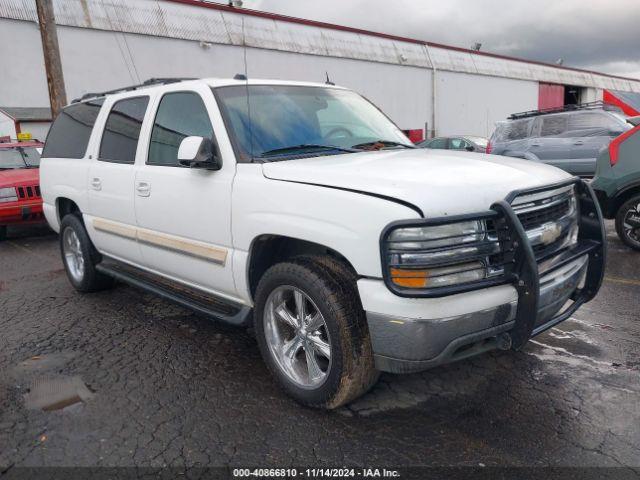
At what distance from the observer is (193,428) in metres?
2.79

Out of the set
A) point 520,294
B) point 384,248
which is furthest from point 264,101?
point 520,294

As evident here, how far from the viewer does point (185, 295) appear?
3730mm

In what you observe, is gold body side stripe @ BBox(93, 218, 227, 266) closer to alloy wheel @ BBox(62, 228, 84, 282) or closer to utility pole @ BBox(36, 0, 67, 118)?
alloy wheel @ BBox(62, 228, 84, 282)

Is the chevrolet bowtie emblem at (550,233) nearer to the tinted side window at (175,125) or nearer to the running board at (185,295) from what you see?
the running board at (185,295)

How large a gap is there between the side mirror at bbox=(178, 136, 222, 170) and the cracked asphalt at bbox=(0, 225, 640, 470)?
135 centimetres

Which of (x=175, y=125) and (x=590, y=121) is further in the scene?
(x=590, y=121)

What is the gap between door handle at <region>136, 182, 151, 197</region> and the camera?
383 cm

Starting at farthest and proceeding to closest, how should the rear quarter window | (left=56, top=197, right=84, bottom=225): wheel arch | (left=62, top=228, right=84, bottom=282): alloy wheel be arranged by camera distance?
the rear quarter window
(left=56, top=197, right=84, bottom=225): wheel arch
(left=62, top=228, right=84, bottom=282): alloy wheel

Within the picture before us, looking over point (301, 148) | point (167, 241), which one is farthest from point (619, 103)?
point (167, 241)

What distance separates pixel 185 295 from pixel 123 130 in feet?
5.22

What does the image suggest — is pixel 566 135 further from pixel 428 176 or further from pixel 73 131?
pixel 428 176

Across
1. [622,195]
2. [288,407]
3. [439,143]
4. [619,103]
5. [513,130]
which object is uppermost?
[619,103]

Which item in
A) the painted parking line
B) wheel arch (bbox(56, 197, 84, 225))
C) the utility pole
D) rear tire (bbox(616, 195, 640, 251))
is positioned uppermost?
the utility pole

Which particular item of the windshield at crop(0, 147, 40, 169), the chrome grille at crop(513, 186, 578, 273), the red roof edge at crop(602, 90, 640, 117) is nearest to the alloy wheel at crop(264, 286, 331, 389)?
the chrome grille at crop(513, 186, 578, 273)
